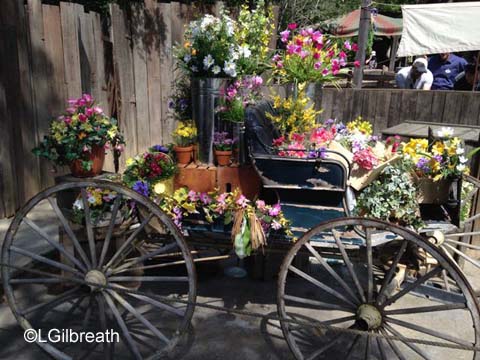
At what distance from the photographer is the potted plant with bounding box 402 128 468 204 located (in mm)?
2807

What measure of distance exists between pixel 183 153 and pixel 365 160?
1352 mm

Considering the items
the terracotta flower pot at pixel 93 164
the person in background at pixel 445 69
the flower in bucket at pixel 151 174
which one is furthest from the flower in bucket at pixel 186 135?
the person in background at pixel 445 69

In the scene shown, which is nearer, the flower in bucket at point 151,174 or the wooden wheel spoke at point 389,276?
the wooden wheel spoke at point 389,276

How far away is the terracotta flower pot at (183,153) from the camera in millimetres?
3367

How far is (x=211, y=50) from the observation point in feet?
10.8

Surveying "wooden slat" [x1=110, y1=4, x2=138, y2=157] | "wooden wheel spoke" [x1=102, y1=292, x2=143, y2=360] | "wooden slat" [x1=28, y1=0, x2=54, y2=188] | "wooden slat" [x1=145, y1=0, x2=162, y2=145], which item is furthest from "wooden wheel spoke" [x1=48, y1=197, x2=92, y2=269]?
"wooden slat" [x1=145, y1=0, x2=162, y2=145]

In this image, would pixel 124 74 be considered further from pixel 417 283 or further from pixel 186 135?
pixel 417 283

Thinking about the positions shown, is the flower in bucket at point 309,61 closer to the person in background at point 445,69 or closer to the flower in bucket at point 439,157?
the flower in bucket at point 439,157

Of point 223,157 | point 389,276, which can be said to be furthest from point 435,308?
point 223,157

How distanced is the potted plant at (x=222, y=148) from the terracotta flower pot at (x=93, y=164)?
39.0 inches

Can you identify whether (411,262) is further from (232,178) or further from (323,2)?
(323,2)

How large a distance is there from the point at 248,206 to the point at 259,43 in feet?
5.08

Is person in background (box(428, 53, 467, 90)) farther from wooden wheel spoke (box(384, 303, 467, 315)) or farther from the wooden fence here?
wooden wheel spoke (box(384, 303, 467, 315))

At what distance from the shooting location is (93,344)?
9.96ft
